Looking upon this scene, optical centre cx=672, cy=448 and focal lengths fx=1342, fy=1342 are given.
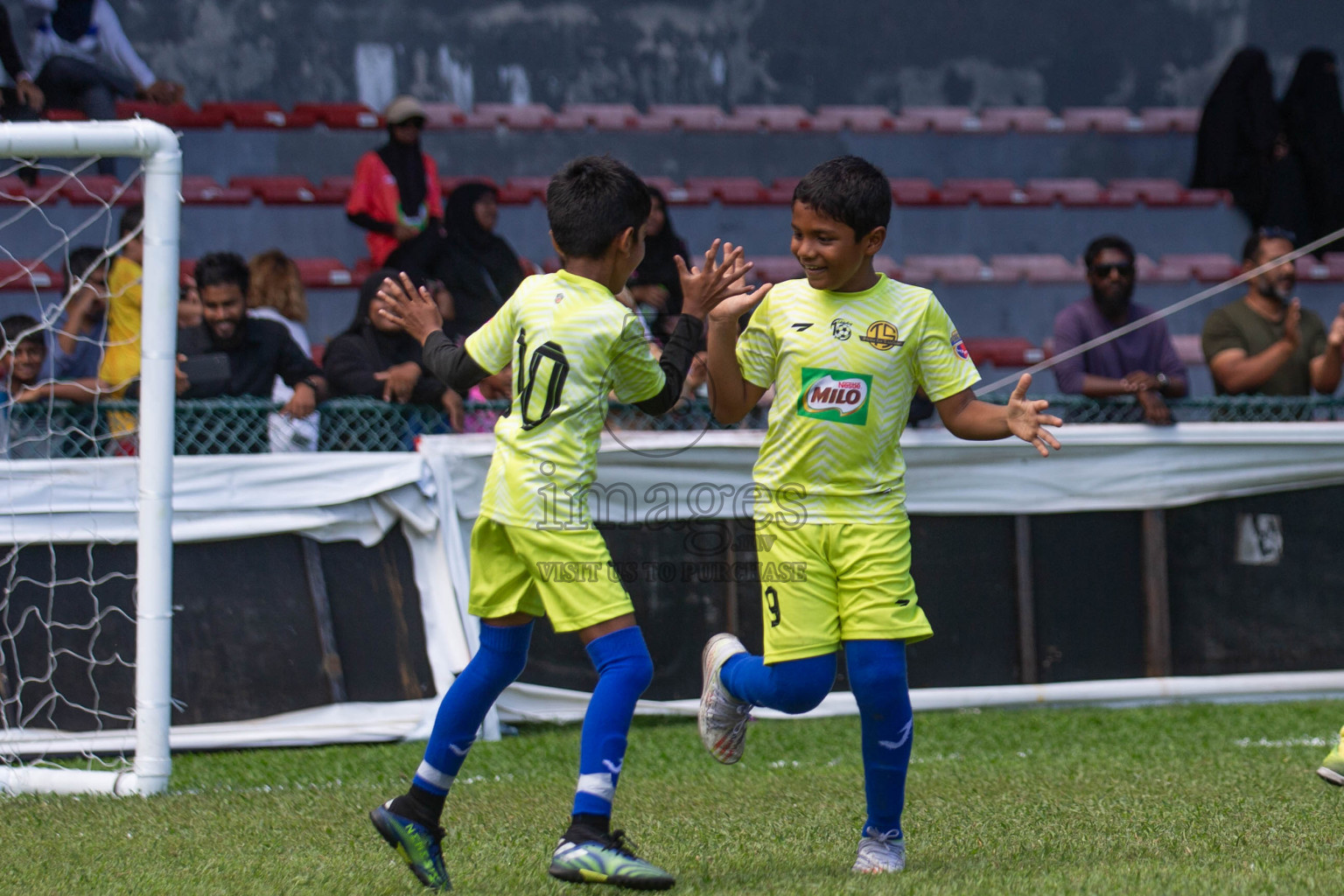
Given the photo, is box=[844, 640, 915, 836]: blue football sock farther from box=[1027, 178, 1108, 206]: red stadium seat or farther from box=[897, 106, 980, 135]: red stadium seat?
box=[897, 106, 980, 135]: red stadium seat

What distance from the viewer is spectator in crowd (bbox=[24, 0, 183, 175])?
8.65 metres

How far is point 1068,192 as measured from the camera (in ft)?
34.9

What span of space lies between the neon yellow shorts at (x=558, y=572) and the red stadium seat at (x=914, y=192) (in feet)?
25.4

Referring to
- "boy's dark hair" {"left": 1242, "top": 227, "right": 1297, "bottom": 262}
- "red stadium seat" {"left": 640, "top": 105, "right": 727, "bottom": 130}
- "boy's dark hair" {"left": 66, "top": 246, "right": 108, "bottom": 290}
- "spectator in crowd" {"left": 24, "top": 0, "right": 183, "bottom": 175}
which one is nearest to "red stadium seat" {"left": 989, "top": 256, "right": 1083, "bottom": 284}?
"red stadium seat" {"left": 640, "top": 105, "right": 727, "bottom": 130}

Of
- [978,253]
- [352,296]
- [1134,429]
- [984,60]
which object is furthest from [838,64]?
[1134,429]

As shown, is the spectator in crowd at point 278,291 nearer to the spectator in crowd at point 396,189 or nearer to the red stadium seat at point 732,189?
the spectator in crowd at point 396,189

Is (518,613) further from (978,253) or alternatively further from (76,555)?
(978,253)

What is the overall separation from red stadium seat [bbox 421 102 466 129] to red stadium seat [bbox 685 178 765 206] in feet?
6.12

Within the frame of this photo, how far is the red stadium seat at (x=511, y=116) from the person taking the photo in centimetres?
1055

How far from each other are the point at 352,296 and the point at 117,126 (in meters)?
4.59

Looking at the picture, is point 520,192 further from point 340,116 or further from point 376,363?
point 376,363

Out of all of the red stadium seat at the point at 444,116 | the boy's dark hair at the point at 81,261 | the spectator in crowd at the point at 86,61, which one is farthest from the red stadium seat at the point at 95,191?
the red stadium seat at the point at 444,116

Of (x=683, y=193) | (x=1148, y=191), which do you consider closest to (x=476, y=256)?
(x=683, y=193)

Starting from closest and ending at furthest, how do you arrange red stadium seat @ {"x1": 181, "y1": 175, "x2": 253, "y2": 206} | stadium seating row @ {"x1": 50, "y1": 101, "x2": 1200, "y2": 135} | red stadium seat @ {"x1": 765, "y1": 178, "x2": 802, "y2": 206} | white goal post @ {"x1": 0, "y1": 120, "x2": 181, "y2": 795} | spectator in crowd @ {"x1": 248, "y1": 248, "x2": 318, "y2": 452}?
white goal post @ {"x1": 0, "y1": 120, "x2": 181, "y2": 795} < spectator in crowd @ {"x1": 248, "y1": 248, "x2": 318, "y2": 452} < red stadium seat @ {"x1": 181, "y1": 175, "x2": 253, "y2": 206} < stadium seating row @ {"x1": 50, "y1": 101, "x2": 1200, "y2": 135} < red stadium seat @ {"x1": 765, "y1": 178, "x2": 802, "y2": 206}
